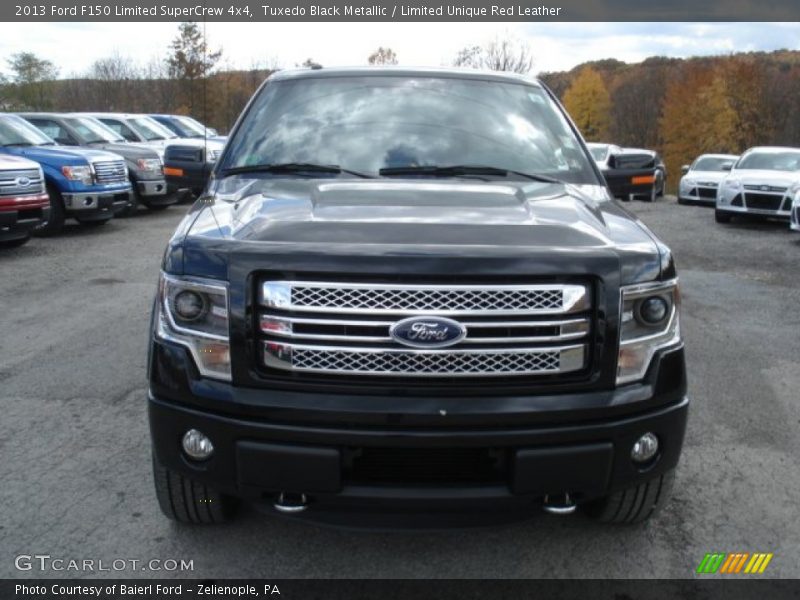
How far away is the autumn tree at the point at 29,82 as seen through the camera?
136 ft

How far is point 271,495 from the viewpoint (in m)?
2.52

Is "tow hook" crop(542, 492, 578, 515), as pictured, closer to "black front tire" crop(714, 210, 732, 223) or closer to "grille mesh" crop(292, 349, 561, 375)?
"grille mesh" crop(292, 349, 561, 375)

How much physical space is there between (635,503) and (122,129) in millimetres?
16937

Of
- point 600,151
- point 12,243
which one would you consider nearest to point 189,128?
point 600,151

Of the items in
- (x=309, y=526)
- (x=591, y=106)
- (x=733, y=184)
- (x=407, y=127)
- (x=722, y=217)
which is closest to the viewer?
(x=309, y=526)

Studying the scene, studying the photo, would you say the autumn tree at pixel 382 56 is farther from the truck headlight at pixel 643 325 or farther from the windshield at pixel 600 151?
the truck headlight at pixel 643 325

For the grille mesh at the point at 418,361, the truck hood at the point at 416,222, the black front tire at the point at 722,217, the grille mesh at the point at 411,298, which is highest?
the truck hood at the point at 416,222

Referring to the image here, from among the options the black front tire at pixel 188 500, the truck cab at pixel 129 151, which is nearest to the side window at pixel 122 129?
the truck cab at pixel 129 151

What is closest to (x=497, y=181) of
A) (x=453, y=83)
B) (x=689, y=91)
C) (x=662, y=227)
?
(x=453, y=83)

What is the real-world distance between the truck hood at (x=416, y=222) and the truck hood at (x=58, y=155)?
366 inches

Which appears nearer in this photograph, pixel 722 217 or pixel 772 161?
pixel 722 217

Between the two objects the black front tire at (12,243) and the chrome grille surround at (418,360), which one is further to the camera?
the black front tire at (12,243)

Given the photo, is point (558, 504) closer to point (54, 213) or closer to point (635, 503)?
point (635, 503)

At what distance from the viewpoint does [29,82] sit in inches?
1665
